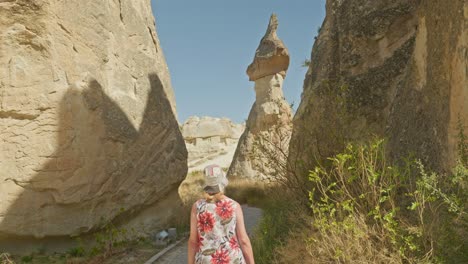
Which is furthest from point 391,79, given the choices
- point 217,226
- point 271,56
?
point 271,56

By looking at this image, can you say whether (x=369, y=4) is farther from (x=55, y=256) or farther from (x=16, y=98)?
(x=55, y=256)

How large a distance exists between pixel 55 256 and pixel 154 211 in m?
2.69

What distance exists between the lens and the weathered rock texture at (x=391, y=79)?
402 cm

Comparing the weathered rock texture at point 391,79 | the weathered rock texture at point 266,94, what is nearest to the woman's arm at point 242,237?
the weathered rock texture at point 391,79

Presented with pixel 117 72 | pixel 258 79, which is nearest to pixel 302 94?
pixel 117 72

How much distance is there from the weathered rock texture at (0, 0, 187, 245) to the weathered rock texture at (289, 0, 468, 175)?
3415mm

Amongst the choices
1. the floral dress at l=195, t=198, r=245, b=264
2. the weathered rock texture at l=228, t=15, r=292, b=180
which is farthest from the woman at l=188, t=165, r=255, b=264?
the weathered rock texture at l=228, t=15, r=292, b=180

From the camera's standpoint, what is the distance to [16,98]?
5.79m

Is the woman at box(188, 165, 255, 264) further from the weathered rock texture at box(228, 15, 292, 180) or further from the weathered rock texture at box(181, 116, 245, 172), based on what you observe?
the weathered rock texture at box(181, 116, 245, 172)

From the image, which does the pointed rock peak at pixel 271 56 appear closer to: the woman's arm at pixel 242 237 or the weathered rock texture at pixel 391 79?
the weathered rock texture at pixel 391 79

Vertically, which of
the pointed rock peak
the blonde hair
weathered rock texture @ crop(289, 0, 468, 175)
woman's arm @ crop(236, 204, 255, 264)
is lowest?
woman's arm @ crop(236, 204, 255, 264)

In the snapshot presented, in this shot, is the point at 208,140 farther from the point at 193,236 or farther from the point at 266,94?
the point at 193,236

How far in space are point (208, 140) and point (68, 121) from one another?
29.6 m

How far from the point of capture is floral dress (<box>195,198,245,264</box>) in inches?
118
